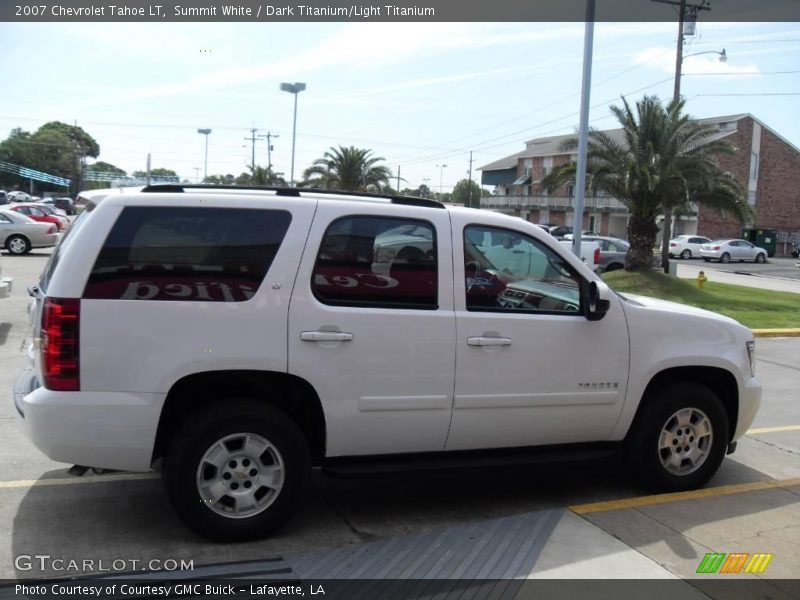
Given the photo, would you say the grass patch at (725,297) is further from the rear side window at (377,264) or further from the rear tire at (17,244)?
the rear tire at (17,244)

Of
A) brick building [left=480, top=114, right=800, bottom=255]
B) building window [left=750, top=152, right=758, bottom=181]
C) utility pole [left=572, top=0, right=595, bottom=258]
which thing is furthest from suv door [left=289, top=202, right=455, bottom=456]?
building window [left=750, top=152, right=758, bottom=181]

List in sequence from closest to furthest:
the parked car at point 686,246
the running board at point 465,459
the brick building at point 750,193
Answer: the running board at point 465,459
the parked car at point 686,246
the brick building at point 750,193

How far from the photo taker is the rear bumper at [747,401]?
504 cm

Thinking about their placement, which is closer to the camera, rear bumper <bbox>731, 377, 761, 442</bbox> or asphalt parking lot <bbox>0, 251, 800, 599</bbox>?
asphalt parking lot <bbox>0, 251, 800, 599</bbox>

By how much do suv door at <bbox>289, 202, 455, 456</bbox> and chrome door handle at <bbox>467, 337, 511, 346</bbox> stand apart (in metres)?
0.13

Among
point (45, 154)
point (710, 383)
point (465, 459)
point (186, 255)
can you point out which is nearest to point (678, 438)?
point (710, 383)

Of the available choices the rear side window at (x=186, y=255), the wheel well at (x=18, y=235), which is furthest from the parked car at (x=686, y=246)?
the rear side window at (x=186, y=255)

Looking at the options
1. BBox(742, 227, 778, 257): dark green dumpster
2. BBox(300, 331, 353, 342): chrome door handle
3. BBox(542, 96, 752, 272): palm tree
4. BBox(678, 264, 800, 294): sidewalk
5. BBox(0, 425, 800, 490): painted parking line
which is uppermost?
BBox(542, 96, 752, 272): palm tree

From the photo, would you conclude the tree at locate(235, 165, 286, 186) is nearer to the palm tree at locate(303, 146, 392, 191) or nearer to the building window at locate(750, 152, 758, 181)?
the palm tree at locate(303, 146, 392, 191)

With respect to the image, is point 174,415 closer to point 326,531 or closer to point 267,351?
point 267,351

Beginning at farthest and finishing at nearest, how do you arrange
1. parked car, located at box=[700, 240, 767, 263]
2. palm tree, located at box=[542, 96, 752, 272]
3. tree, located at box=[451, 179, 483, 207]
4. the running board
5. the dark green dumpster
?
tree, located at box=[451, 179, 483, 207] → the dark green dumpster → parked car, located at box=[700, 240, 767, 263] → palm tree, located at box=[542, 96, 752, 272] → the running board

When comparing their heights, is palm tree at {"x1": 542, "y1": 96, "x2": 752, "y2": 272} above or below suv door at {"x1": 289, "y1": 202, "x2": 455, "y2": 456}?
above

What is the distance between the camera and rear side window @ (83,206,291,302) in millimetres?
3709

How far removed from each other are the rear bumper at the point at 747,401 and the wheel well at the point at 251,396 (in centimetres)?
307
